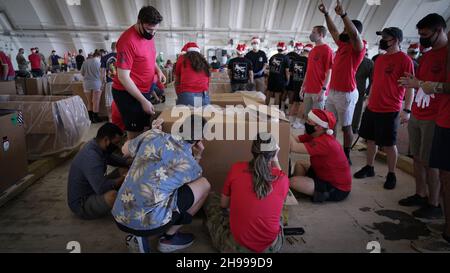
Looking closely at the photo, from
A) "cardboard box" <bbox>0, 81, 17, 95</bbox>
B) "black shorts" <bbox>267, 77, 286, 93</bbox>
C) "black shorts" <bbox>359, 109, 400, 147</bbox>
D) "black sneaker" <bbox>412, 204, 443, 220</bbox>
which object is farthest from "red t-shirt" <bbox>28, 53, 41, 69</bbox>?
"black sneaker" <bbox>412, 204, 443, 220</bbox>

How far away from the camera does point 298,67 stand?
17.3ft

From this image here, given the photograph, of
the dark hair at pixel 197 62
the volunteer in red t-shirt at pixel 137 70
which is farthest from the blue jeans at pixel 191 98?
the volunteer in red t-shirt at pixel 137 70

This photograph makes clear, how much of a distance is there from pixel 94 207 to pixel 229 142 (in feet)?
3.38

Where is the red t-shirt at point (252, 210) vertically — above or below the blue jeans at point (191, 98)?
below

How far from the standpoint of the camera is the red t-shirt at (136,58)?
2.16 metres

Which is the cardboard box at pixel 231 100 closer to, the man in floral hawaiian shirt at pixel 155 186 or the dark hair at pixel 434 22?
the man in floral hawaiian shirt at pixel 155 186

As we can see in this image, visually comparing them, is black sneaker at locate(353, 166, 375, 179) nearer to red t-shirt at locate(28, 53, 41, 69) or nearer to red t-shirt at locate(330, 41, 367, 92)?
red t-shirt at locate(330, 41, 367, 92)

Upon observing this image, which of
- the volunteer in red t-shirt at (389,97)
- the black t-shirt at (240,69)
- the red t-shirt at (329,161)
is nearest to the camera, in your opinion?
the red t-shirt at (329,161)

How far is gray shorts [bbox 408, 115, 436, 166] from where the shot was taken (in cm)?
221

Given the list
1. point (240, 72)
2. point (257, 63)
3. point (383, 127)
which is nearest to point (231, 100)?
point (383, 127)

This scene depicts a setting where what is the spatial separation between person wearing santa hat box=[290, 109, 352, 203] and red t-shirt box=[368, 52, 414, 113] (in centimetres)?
64

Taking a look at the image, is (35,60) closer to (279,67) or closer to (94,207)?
(279,67)

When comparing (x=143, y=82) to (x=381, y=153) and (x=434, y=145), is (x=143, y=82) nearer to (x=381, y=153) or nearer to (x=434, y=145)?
(x=434, y=145)

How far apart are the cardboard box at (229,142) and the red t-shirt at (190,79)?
1.09 meters
